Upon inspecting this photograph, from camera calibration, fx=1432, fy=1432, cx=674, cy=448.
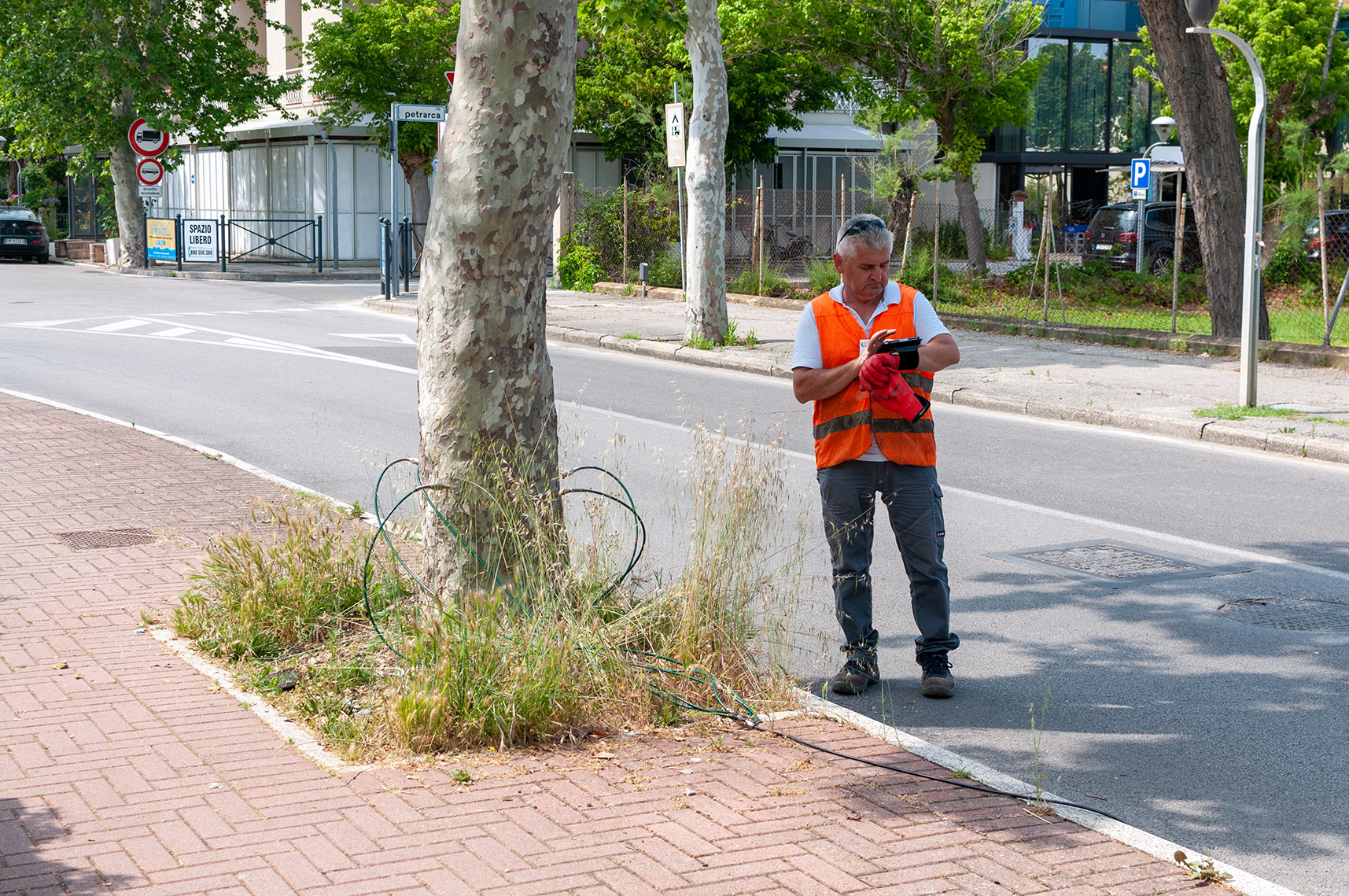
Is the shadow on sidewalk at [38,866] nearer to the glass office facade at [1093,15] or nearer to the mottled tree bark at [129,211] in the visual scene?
the mottled tree bark at [129,211]

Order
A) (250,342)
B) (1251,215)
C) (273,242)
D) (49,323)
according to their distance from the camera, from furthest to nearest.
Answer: (273,242) < (49,323) < (250,342) < (1251,215)

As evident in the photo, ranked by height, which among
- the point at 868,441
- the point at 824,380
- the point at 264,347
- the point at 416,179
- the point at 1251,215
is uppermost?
the point at 416,179

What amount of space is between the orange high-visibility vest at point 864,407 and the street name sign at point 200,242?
33.9 meters

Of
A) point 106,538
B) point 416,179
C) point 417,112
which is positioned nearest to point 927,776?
point 106,538

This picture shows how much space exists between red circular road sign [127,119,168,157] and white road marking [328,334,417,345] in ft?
49.1

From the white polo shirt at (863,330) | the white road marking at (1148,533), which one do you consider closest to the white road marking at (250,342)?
the white road marking at (1148,533)

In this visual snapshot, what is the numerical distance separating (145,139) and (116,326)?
13.1 m

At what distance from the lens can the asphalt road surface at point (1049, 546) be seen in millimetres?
4922

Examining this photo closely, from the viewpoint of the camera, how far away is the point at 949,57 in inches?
1179

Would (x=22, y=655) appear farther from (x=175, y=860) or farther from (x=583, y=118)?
(x=583, y=118)

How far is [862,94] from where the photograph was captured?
110 ft

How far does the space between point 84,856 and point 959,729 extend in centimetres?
305

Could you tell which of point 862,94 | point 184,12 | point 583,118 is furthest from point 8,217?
point 862,94

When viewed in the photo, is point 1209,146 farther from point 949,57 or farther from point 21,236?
point 21,236
